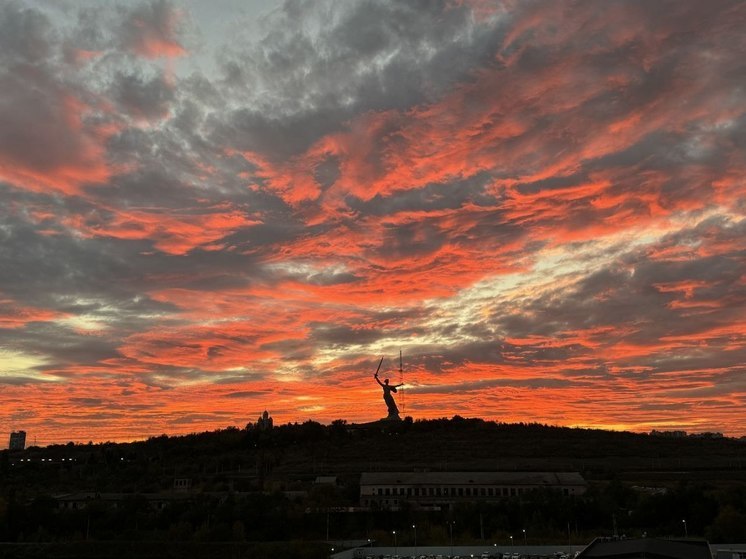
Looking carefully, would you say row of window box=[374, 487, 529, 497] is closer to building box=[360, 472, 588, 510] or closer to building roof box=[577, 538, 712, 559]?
building box=[360, 472, 588, 510]

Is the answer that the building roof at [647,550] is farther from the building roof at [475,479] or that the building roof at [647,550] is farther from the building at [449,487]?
the building roof at [475,479]

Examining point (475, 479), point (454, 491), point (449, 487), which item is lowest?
point (454, 491)

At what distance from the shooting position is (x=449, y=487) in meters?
108

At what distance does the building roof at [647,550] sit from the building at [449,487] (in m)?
47.7

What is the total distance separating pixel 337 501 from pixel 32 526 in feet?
124

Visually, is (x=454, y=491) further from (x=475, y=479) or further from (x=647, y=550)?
(x=647, y=550)

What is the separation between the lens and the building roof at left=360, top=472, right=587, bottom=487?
107125 millimetres

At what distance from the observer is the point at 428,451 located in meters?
155

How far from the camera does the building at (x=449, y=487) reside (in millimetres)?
102875

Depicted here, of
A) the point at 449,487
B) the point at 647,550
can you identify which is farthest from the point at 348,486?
the point at 647,550

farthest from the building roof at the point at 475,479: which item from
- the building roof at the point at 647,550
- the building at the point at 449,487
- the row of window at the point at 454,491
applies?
the building roof at the point at 647,550

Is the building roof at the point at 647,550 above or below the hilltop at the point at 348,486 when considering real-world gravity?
below

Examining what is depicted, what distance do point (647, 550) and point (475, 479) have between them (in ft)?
201

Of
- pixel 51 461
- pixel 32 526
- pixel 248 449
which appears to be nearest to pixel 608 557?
pixel 32 526
